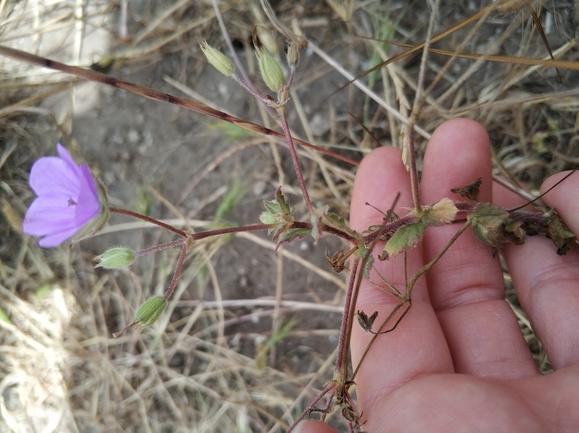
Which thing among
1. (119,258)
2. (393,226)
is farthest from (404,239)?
(119,258)

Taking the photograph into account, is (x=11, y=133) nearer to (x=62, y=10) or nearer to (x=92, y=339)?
(x=62, y=10)

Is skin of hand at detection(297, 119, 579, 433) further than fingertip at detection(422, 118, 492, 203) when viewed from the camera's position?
No

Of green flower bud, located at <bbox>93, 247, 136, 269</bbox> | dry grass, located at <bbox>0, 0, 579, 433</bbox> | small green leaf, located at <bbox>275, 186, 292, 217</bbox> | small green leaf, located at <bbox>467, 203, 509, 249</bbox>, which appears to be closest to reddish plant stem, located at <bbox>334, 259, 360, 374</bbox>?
small green leaf, located at <bbox>275, 186, 292, 217</bbox>

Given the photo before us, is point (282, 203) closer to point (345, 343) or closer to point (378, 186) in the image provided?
point (345, 343)

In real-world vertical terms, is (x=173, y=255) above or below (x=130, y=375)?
above


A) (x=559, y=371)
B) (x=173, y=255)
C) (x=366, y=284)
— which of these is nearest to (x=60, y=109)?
(x=173, y=255)

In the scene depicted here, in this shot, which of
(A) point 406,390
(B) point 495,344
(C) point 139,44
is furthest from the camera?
(C) point 139,44

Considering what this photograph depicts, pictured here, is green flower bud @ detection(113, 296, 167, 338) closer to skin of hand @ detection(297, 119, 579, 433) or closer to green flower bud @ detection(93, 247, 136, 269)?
green flower bud @ detection(93, 247, 136, 269)
